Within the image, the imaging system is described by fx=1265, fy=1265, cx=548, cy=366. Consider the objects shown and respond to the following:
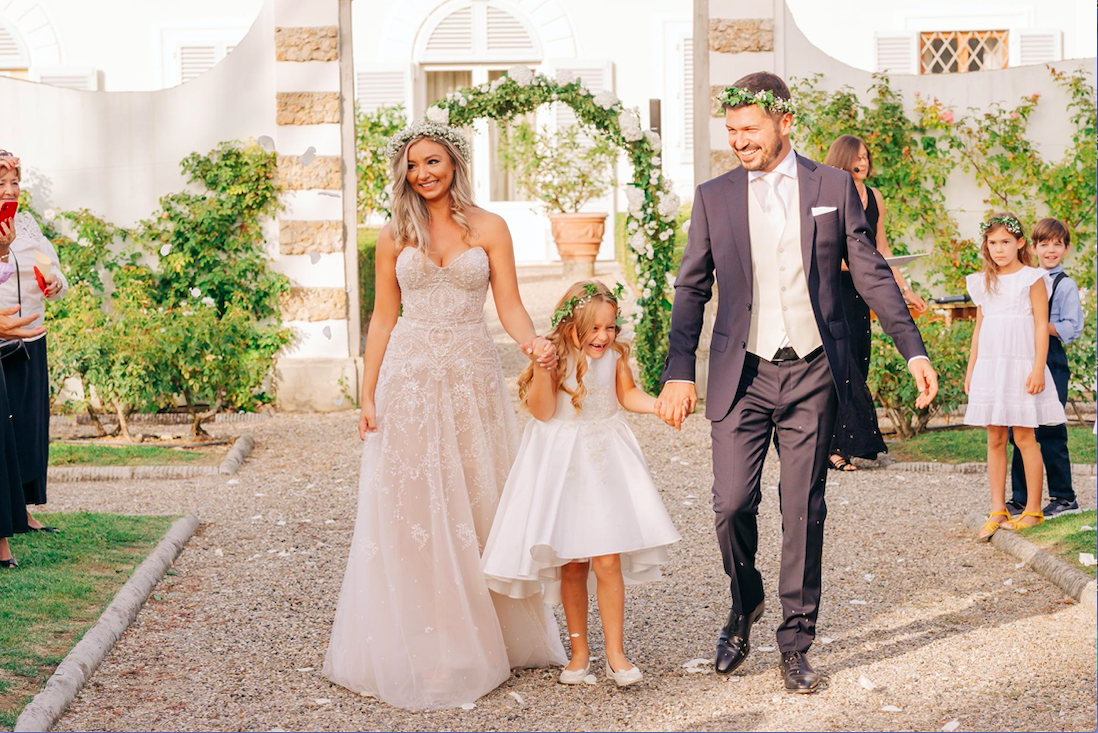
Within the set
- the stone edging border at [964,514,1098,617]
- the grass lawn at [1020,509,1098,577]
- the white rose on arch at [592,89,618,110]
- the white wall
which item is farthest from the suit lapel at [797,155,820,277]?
the white wall

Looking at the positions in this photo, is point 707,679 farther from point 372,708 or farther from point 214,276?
point 214,276

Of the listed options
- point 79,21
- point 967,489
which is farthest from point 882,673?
point 79,21

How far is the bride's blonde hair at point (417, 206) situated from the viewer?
13.3ft

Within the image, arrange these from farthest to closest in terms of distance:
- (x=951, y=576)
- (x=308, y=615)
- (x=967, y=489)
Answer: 1. (x=967, y=489)
2. (x=951, y=576)
3. (x=308, y=615)

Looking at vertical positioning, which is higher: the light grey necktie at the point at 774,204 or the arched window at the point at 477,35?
the arched window at the point at 477,35

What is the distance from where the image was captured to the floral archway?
366 inches

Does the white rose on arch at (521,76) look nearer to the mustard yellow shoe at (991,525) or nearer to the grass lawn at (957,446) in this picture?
the grass lawn at (957,446)

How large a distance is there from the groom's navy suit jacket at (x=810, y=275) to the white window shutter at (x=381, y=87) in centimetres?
1428

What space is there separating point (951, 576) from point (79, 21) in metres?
15.9

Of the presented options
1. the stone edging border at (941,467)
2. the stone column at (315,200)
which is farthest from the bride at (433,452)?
the stone column at (315,200)

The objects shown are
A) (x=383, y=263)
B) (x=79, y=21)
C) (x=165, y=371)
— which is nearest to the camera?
(x=383, y=263)

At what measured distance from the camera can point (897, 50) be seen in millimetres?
17125

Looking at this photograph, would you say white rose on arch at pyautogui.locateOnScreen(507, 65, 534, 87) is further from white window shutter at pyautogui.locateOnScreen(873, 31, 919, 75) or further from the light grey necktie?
white window shutter at pyautogui.locateOnScreen(873, 31, 919, 75)

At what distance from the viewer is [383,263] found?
4125mm
